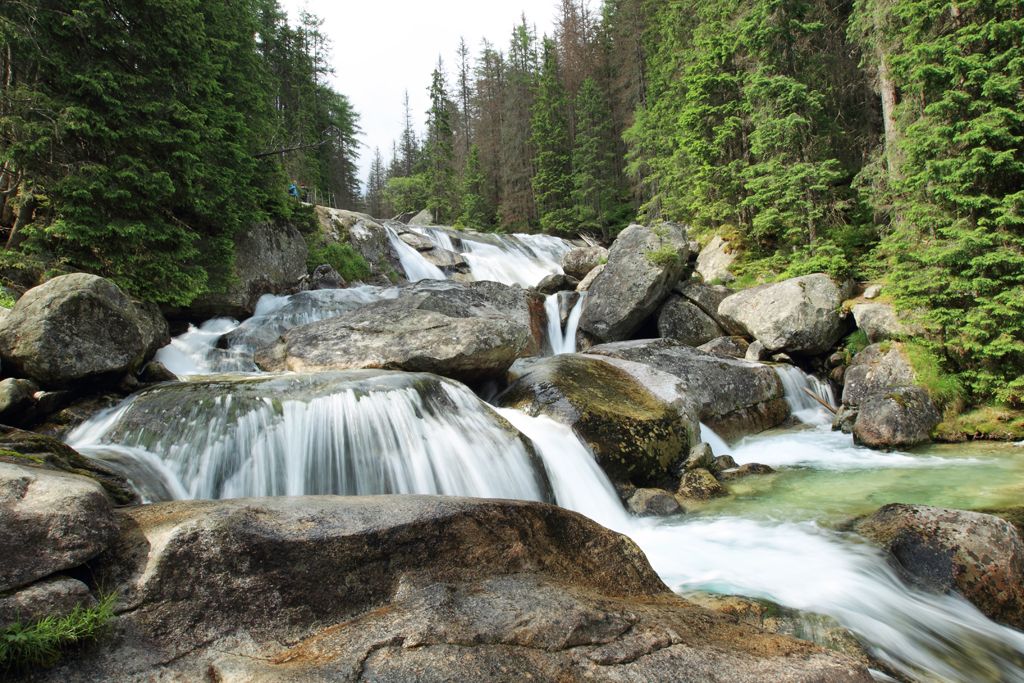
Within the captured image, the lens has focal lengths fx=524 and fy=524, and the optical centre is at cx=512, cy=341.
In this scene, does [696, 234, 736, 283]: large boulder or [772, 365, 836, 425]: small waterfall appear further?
[696, 234, 736, 283]: large boulder

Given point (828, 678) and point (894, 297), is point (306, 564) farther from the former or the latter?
point (894, 297)

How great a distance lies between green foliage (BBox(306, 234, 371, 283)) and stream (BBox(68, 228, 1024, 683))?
9.27m

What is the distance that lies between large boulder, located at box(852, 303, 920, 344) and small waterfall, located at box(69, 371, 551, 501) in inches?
331

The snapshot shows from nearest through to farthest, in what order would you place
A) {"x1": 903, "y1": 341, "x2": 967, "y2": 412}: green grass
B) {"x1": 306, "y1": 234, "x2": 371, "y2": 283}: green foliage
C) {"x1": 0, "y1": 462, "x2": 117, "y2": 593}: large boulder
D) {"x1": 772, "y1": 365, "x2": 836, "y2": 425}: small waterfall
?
{"x1": 0, "y1": 462, "x2": 117, "y2": 593}: large boulder → {"x1": 903, "y1": 341, "x2": 967, "y2": 412}: green grass → {"x1": 772, "y1": 365, "x2": 836, "y2": 425}: small waterfall → {"x1": 306, "y1": 234, "x2": 371, "y2": 283}: green foliage

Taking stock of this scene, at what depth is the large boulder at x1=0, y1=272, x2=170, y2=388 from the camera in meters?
6.33

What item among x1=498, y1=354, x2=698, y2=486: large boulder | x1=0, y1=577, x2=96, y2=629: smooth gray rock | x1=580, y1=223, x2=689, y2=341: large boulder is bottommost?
x1=498, y1=354, x2=698, y2=486: large boulder

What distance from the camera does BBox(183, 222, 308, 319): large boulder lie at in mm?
11914

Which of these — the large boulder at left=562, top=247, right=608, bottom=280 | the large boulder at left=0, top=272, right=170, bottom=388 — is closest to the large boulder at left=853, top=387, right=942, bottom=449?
the large boulder at left=0, top=272, right=170, bottom=388

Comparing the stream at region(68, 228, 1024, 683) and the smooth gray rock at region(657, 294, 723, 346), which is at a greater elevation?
the smooth gray rock at region(657, 294, 723, 346)

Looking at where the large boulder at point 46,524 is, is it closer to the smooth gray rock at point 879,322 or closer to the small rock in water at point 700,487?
the small rock in water at point 700,487

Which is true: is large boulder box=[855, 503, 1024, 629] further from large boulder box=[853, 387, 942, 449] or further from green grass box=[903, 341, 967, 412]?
green grass box=[903, 341, 967, 412]

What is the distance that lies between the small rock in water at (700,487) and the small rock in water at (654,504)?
37 cm

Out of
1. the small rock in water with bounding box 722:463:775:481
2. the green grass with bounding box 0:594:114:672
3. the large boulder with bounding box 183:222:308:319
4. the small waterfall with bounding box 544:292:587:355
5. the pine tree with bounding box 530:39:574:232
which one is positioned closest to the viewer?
the green grass with bounding box 0:594:114:672

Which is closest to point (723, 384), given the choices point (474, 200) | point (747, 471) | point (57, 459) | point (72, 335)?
point (747, 471)
